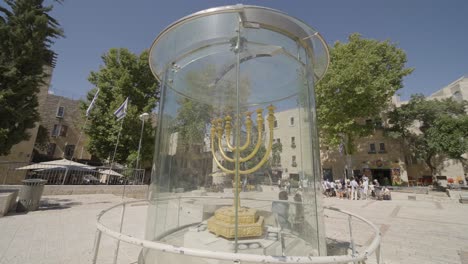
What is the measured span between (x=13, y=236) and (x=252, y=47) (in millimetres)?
5975

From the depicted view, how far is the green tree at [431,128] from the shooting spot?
18648 mm

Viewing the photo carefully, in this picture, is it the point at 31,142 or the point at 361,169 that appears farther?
the point at 361,169

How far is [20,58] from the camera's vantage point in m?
10.7

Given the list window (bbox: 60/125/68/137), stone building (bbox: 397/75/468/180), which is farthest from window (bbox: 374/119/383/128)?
window (bbox: 60/125/68/137)

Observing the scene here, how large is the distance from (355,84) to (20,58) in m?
23.1

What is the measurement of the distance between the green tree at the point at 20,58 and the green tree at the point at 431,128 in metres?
30.2

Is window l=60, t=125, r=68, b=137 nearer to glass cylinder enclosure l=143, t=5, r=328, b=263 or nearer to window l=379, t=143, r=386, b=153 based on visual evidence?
glass cylinder enclosure l=143, t=5, r=328, b=263

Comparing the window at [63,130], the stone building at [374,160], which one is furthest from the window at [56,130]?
the stone building at [374,160]

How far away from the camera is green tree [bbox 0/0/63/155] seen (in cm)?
1072

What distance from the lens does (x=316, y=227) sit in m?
2.64

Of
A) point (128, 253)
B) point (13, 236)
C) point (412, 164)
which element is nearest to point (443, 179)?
point (412, 164)

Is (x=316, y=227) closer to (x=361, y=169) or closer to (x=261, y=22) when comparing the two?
(x=261, y=22)

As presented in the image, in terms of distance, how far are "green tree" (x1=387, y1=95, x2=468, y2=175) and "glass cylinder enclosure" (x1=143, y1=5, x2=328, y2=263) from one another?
2352cm

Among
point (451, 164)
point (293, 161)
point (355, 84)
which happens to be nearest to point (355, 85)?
point (355, 84)
